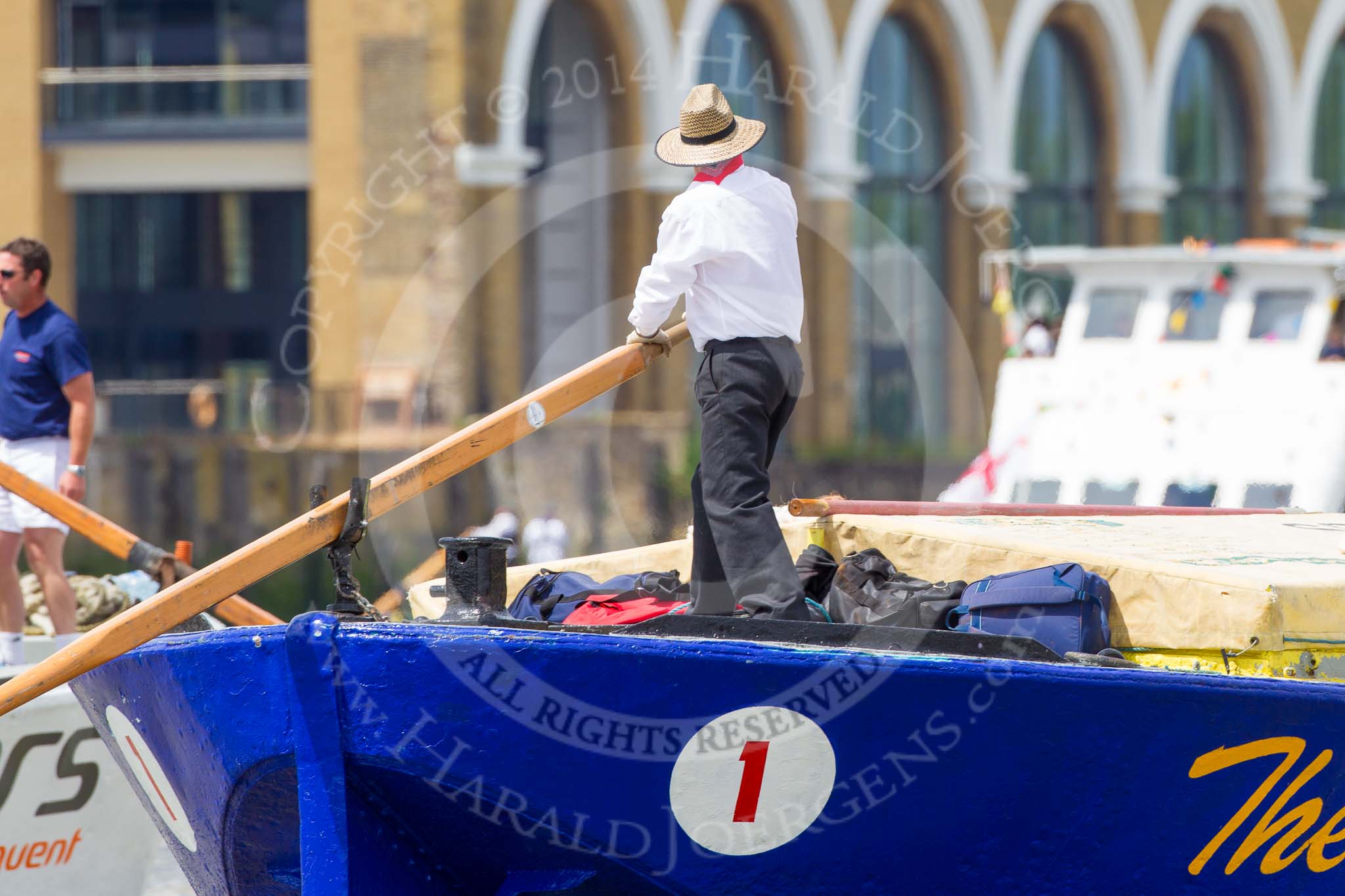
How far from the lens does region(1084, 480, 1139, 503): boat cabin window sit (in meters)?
12.1

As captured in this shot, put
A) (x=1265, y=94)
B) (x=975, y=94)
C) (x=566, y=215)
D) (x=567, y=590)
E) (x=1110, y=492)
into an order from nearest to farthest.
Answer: (x=567, y=590) < (x=1110, y=492) < (x=566, y=215) < (x=975, y=94) < (x=1265, y=94)

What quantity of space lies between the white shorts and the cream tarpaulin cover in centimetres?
214

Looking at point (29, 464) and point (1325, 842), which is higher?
point (29, 464)

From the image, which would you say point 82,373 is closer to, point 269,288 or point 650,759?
point 650,759

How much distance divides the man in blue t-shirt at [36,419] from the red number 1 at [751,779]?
12.7ft

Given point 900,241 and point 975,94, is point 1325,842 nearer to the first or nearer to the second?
point 900,241

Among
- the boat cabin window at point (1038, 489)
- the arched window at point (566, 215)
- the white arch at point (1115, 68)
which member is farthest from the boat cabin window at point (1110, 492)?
the white arch at point (1115, 68)

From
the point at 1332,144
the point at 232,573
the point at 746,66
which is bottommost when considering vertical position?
the point at 232,573

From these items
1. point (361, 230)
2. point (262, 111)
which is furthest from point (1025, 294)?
point (262, 111)

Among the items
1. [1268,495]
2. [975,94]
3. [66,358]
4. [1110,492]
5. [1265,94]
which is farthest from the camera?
[1265,94]

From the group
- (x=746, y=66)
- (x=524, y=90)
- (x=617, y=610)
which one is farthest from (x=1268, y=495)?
(x=746, y=66)

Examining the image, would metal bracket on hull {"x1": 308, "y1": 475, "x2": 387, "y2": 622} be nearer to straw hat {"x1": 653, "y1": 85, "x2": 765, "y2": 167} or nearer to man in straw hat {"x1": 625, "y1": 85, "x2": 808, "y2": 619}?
man in straw hat {"x1": 625, "y1": 85, "x2": 808, "y2": 619}

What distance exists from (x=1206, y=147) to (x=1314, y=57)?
249cm

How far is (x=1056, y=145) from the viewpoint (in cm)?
2958
